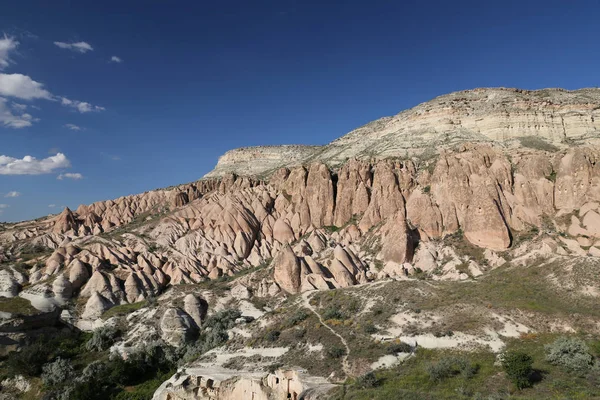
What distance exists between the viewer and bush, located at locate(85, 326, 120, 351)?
41.8m

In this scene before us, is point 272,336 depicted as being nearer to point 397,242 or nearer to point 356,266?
point 356,266

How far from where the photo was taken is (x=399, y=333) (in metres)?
30.2

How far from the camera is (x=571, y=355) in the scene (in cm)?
2264

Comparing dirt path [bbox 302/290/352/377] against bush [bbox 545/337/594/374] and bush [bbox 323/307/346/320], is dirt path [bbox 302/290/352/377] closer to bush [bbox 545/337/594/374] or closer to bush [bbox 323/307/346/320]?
bush [bbox 323/307/346/320]

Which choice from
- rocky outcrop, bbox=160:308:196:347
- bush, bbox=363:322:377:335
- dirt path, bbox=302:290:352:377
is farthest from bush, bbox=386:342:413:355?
rocky outcrop, bbox=160:308:196:347

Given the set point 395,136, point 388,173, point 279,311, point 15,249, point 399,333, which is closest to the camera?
point 399,333

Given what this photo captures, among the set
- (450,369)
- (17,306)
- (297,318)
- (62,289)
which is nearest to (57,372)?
(17,306)

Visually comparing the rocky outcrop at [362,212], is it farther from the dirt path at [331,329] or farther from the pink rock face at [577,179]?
the dirt path at [331,329]

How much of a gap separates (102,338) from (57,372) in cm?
717

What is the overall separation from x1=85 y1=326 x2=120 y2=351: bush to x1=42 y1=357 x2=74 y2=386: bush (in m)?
4.72

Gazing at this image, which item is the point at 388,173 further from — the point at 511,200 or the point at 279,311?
the point at 279,311

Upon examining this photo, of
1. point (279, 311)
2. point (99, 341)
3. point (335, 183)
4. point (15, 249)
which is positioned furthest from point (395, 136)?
point (15, 249)

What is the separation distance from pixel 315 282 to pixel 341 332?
15.2 m

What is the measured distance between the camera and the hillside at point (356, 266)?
27672mm
